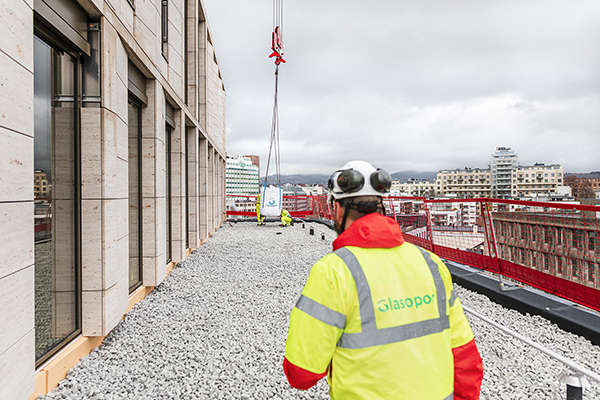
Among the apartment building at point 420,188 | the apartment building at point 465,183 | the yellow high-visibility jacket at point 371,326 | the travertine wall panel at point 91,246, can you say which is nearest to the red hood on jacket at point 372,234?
the yellow high-visibility jacket at point 371,326

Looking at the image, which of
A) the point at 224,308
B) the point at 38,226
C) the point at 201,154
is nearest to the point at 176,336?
the point at 224,308

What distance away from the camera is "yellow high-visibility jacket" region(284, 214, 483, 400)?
1.27 meters

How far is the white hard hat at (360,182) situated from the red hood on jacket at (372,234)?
0.17 meters

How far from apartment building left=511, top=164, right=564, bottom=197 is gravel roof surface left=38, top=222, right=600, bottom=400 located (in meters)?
149

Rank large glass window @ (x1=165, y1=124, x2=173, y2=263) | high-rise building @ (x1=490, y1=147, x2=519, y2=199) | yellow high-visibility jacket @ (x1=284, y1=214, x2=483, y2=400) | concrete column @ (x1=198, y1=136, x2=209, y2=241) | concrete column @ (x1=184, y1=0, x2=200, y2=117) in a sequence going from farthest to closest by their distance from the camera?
high-rise building @ (x1=490, y1=147, x2=519, y2=199) → concrete column @ (x1=198, y1=136, x2=209, y2=241) → concrete column @ (x1=184, y1=0, x2=200, y2=117) → large glass window @ (x1=165, y1=124, x2=173, y2=263) → yellow high-visibility jacket @ (x1=284, y1=214, x2=483, y2=400)

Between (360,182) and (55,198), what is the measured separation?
3.41 meters

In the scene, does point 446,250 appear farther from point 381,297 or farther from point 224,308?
point 381,297

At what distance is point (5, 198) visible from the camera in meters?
2.31

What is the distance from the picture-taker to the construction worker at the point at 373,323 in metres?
1.27

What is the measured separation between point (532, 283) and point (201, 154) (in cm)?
1086

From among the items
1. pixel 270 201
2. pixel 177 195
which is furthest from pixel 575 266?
pixel 270 201

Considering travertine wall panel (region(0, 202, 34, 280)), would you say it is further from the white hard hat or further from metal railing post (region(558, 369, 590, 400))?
metal railing post (region(558, 369, 590, 400))

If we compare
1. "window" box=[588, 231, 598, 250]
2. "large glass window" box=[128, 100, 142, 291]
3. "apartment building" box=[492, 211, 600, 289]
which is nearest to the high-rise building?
"apartment building" box=[492, 211, 600, 289]

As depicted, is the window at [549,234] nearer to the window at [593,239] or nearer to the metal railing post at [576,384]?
the window at [593,239]
